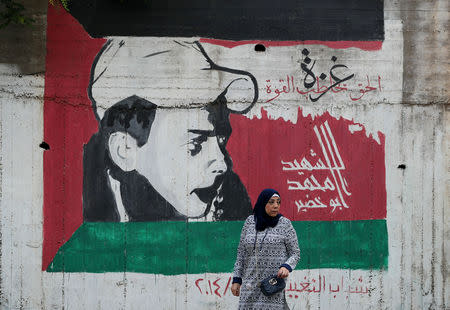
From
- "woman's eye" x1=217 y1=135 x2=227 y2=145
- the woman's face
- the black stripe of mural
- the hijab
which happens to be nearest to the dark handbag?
the hijab

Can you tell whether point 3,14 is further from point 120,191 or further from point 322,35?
point 322,35

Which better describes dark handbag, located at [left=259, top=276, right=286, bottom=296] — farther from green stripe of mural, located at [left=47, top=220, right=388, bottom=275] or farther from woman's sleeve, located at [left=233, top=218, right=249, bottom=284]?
green stripe of mural, located at [left=47, top=220, right=388, bottom=275]

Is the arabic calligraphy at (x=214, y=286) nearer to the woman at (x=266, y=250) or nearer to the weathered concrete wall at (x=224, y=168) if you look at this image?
the weathered concrete wall at (x=224, y=168)

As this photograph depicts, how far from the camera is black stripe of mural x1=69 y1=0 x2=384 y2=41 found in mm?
7133

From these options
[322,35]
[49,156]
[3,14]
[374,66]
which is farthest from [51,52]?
[374,66]

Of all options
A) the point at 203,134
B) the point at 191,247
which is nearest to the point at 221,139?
the point at 203,134

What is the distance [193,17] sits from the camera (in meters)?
7.17

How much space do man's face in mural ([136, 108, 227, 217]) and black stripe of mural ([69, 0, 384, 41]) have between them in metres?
0.89

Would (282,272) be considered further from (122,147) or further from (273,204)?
(122,147)

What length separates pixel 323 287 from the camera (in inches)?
282

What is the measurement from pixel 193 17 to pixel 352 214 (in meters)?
2.66

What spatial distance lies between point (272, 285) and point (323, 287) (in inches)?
82.6

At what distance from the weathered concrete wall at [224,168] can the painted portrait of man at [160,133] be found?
0.07ft

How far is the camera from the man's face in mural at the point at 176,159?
7141 mm
